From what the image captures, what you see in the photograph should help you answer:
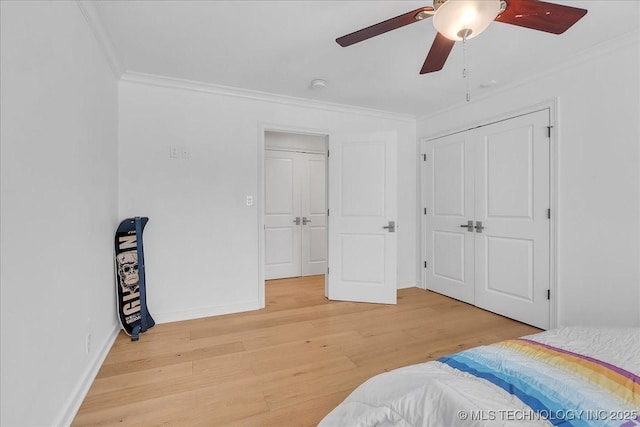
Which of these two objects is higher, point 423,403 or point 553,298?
point 423,403

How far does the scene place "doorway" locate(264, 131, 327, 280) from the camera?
4.82 m

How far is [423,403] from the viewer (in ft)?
2.89

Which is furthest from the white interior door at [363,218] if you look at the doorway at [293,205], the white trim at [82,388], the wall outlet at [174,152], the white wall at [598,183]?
the white trim at [82,388]

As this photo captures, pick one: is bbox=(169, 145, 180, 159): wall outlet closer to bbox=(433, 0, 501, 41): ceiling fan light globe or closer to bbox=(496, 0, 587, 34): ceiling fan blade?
bbox=(433, 0, 501, 41): ceiling fan light globe

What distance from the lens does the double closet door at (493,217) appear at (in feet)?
9.04

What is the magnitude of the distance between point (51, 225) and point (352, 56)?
2342mm

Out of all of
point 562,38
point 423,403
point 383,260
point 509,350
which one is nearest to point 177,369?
point 423,403

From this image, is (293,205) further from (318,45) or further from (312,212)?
(318,45)

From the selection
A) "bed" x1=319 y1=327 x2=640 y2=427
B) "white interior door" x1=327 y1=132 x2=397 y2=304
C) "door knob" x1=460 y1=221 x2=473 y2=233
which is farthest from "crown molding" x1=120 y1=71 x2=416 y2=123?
"bed" x1=319 y1=327 x2=640 y2=427

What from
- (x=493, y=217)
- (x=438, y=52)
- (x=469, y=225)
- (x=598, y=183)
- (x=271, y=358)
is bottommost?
(x=271, y=358)

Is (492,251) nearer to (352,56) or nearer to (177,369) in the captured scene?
(352,56)

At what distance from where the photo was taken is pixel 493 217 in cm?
315

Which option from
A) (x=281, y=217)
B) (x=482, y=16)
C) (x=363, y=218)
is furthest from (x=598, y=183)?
(x=281, y=217)

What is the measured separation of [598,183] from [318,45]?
2497 millimetres
